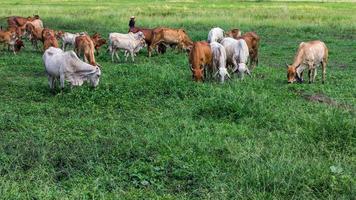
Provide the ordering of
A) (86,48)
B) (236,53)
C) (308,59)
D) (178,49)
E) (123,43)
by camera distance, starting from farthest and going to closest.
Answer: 1. (178,49)
2. (123,43)
3. (86,48)
4. (236,53)
5. (308,59)

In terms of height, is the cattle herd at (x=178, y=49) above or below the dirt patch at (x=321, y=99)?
above

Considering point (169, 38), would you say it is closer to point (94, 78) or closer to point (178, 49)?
point (178, 49)

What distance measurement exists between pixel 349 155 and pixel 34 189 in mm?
4722

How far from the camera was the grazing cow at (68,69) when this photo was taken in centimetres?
1230

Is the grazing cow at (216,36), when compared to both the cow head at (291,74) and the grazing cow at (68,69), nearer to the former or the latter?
A: the cow head at (291,74)

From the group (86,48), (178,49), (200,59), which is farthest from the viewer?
(178,49)

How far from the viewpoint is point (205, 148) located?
317 inches

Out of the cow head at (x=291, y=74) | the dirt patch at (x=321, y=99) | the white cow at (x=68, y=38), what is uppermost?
the white cow at (x=68, y=38)

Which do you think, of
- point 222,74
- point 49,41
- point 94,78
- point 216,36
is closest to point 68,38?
point 49,41

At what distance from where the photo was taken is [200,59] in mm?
13688

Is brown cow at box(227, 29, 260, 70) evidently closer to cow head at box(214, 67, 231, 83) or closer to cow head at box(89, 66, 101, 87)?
cow head at box(214, 67, 231, 83)

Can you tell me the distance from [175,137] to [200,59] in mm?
5438

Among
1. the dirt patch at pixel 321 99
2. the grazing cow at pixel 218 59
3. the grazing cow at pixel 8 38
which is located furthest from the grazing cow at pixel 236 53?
the grazing cow at pixel 8 38

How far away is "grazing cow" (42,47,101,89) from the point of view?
12.3 metres
